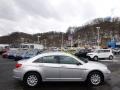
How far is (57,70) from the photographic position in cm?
1060

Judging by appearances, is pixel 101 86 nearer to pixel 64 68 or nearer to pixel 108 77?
pixel 108 77

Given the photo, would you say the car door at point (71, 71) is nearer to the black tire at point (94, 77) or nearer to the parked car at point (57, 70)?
the parked car at point (57, 70)

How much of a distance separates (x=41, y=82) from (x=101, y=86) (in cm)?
261

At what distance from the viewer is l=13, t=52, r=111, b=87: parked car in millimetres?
10602

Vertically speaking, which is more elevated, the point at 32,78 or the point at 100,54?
the point at 100,54

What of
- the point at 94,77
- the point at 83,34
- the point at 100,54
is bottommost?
the point at 94,77

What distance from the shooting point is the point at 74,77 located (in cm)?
1069

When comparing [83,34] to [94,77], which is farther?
[83,34]

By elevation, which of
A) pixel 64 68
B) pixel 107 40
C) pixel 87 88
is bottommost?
pixel 87 88

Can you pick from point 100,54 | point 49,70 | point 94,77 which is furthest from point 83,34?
point 49,70

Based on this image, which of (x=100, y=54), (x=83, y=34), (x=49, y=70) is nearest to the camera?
(x=49, y=70)

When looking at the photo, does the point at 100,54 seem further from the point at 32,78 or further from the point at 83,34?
the point at 83,34

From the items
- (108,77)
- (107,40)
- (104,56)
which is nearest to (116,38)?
(107,40)

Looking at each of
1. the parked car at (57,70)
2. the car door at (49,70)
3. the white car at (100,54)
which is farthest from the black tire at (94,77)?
the white car at (100,54)
